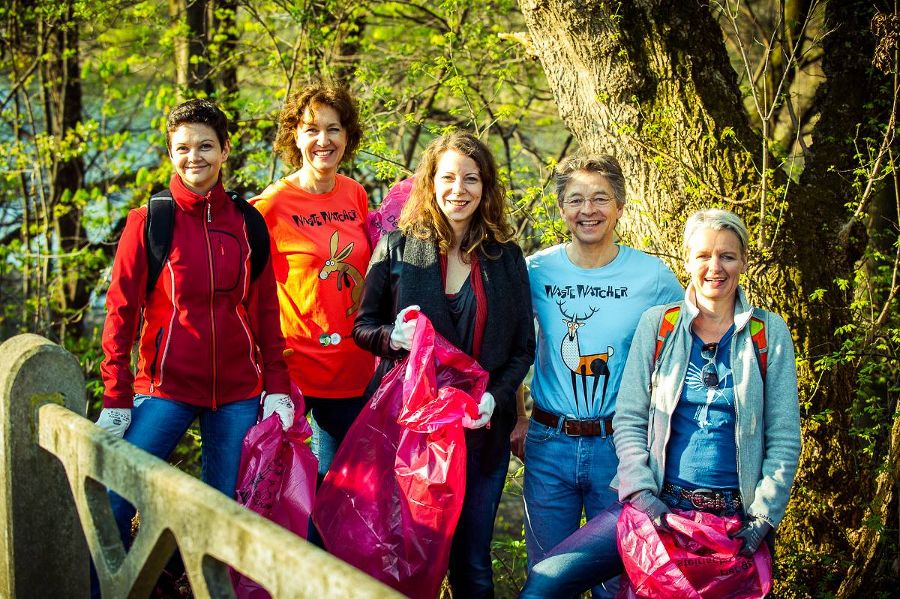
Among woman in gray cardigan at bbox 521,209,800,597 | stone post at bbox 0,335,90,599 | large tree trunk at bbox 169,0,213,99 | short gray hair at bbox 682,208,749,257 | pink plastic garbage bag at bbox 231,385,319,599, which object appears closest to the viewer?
stone post at bbox 0,335,90,599

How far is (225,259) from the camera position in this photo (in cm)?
312

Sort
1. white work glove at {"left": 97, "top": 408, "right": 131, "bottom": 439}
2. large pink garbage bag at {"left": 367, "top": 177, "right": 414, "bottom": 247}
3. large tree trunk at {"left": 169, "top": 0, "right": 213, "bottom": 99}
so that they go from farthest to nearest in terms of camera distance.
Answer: large tree trunk at {"left": 169, "top": 0, "right": 213, "bottom": 99} < large pink garbage bag at {"left": 367, "top": 177, "right": 414, "bottom": 247} < white work glove at {"left": 97, "top": 408, "right": 131, "bottom": 439}

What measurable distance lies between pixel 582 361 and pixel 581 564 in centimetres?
66

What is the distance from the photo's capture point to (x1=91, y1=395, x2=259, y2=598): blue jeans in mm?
3045

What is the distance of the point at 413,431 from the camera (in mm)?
2943

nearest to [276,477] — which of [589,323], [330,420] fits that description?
[330,420]

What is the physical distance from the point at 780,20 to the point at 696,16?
40cm

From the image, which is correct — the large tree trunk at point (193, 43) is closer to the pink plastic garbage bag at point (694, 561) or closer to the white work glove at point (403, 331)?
the white work glove at point (403, 331)

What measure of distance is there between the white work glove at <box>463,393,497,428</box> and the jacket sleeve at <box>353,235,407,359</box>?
313 mm

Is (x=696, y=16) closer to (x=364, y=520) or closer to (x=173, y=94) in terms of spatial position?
(x=364, y=520)

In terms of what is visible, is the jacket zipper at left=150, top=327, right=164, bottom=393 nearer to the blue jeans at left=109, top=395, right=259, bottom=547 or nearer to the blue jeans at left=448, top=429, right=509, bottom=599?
the blue jeans at left=109, top=395, right=259, bottom=547

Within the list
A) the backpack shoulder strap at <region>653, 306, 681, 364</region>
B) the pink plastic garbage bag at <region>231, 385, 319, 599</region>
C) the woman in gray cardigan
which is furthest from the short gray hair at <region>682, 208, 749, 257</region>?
the pink plastic garbage bag at <region>231, 385, 319, 599</region>

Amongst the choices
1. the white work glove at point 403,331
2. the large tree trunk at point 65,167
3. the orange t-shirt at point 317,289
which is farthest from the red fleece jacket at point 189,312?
the large tree trunk at point 65,167

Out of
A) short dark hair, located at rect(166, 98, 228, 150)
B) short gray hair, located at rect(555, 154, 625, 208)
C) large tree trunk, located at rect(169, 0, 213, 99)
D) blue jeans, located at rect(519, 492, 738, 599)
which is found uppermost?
large tree trunk, located at rect(169, 0, 213, 99)
